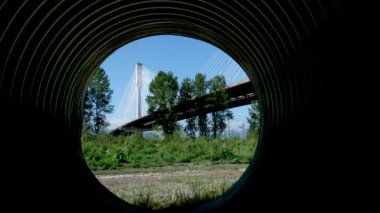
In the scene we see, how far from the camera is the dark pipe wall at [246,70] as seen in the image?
4266 millimetres

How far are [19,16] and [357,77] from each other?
12.7 ft

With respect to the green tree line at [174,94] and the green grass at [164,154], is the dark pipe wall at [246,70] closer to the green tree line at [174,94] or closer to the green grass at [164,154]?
the green grass at [164,154]

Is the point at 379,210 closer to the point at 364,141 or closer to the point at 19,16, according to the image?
the point at 364,141

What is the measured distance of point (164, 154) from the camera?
25766mm

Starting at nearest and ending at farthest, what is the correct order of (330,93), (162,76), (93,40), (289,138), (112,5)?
(330,93) → (289,138) → (112,5) → (93,40) → (162,76)

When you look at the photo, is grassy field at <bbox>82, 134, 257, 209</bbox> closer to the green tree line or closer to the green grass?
the green grass

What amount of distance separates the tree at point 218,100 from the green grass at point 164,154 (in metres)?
12.3

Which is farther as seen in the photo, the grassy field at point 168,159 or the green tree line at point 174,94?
the green tree line at point 174,94

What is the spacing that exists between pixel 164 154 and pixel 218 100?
2719 centimetres

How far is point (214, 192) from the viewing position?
9.58 metres

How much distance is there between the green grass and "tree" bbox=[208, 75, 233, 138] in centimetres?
1228

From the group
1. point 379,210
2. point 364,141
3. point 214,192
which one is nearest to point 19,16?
point 364,141

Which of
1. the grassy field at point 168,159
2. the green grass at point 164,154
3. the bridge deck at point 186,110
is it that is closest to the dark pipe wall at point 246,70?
the grassy field at point 168,159

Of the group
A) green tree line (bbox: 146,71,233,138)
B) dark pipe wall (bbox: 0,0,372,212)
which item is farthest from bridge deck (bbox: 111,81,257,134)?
dark pipe wall (bbox: 0,0,372,212)
